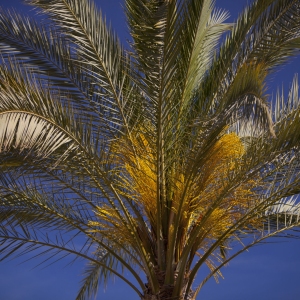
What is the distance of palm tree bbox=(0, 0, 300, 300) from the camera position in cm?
549

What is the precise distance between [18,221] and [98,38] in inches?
103

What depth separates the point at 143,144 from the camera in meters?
6.16

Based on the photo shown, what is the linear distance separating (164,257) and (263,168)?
5.17 ft

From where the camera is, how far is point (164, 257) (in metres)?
6.22

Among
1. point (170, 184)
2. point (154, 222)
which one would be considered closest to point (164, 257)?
point (154, 222)

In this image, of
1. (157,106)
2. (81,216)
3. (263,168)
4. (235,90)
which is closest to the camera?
(235,90)

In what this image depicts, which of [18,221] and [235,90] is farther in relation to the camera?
[18,221]

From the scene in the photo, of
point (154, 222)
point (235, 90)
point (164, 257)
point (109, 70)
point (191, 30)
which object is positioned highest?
point (191, 30)

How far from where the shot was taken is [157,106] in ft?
17.9

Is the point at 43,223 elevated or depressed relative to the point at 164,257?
elevated

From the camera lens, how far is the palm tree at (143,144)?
18.0ft

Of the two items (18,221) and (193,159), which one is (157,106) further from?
(18,221)

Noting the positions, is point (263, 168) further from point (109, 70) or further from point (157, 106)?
point (109, 70)

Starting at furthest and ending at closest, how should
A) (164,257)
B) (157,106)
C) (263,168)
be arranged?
(164,257) < (263,168) < (157,106)
